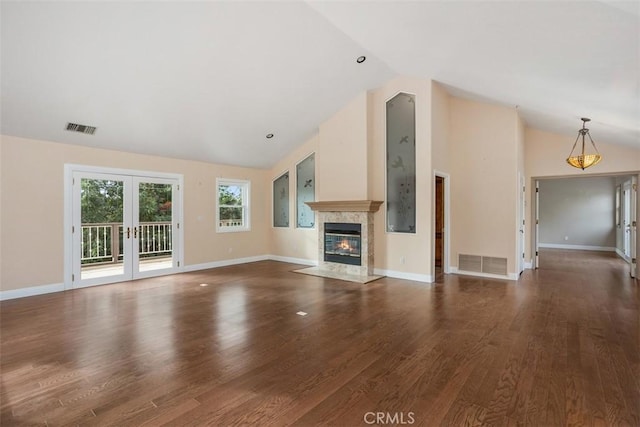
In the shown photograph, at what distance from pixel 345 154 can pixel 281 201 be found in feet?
8.69

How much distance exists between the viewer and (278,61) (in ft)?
15.8

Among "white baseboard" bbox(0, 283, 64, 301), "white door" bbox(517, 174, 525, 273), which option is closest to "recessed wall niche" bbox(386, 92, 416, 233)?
"white door" bbox(517, 174, 525, 273)

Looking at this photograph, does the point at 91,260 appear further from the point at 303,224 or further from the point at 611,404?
the point at 611,404

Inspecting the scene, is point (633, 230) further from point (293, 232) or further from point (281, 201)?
point (281, 201)

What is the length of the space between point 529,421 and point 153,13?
499 centimetres

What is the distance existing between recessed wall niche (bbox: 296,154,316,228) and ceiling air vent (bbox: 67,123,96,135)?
434 centimetres

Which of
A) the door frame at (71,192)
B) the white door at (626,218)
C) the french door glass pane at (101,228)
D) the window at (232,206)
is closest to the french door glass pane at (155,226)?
the door frame at (71,192)

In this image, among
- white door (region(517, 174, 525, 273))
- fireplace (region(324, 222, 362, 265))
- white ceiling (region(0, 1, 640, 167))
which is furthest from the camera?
fireplace (region(324, 222, 362, 265))

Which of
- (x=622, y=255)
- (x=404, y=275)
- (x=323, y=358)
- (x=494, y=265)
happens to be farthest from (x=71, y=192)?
(x=622, y=255)

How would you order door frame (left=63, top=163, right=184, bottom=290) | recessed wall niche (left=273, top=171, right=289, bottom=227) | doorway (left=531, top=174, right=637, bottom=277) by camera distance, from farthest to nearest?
doorway (left=531, top=174, right=637, bottom=277), recessed wall niche (left=273, top=171, right=289, bottom=227), door frame (left=63, top=163, right=184, bottom=290)

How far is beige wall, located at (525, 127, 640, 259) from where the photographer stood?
20.0 ft

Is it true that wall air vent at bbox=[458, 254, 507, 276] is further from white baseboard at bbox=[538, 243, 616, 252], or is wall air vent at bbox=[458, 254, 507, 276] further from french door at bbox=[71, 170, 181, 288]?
white baseboard at bbox=[538, 243, 616, 252]

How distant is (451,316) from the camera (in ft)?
13.0

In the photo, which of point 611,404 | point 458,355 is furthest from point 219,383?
point 611,404
